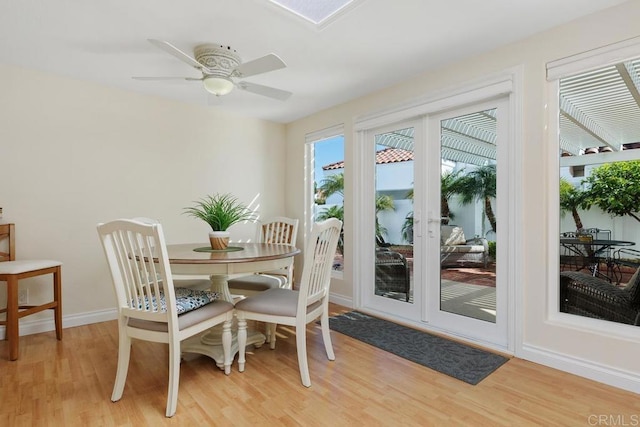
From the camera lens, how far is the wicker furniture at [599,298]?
2.07m

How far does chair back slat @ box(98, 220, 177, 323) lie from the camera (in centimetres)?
168

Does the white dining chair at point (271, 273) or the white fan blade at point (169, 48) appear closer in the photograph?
the white fan blade at point (169, 48)

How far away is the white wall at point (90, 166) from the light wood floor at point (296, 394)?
906 millimetres

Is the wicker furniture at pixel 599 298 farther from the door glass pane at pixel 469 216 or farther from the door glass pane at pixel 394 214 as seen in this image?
the door glass pane at pixel 394 214

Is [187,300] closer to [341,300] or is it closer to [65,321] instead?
[65,321]

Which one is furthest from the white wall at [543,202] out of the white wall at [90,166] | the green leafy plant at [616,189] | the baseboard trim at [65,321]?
the baseboard trim at [65,321]

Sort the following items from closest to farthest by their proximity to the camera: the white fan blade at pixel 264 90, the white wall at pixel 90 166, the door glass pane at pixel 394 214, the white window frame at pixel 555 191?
the white window frame at pixel 555 191, the white fan blade at pixel 264 90, the white wall at pixel 90 166, the door glass pane at pixel 394 214

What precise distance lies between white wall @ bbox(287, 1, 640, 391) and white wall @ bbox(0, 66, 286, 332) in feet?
8.76

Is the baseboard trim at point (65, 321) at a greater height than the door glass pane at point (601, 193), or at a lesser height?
lesser

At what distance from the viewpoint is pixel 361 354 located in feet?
8.11

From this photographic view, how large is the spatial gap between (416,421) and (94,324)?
9.77 feet

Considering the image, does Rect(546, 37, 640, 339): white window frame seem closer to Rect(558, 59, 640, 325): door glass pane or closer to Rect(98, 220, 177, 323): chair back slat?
Rect(558, 59, 640, 325): door glass pane

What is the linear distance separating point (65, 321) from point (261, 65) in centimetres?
286

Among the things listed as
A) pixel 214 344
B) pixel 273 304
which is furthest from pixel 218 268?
pixel 214 344
